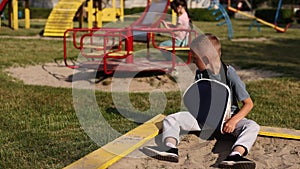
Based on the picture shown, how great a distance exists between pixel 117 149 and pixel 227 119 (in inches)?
33.7

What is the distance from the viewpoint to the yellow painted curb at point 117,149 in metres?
2.87

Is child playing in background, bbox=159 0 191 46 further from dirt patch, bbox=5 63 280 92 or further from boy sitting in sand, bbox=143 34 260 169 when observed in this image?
boy sitting in sand, bbox=143 34 260 169

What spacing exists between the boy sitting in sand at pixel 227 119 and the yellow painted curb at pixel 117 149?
0.12 m

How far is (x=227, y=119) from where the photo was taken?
348cm

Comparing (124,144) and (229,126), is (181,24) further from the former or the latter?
(124,144)

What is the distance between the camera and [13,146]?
367 centimetres

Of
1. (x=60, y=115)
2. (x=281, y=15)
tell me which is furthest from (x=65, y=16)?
(x=281, y=15)

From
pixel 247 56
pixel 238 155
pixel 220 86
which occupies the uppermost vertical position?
pixel 220 86

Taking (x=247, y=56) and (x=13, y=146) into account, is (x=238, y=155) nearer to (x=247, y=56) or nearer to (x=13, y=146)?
(x=13, y=146)

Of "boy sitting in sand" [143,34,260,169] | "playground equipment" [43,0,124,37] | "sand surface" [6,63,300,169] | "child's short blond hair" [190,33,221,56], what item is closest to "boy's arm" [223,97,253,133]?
"boy sitting in sand" [143,34,260,169]

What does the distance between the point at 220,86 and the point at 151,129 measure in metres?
0.63

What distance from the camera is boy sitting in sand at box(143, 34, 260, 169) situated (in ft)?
10.8

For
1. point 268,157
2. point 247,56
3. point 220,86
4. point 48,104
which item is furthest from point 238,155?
point 247,56

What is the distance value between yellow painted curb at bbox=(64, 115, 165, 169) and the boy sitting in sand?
0.41ft
